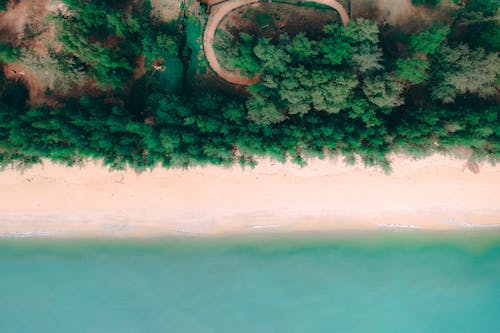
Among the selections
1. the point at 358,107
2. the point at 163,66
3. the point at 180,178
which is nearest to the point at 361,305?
the point at 358,107

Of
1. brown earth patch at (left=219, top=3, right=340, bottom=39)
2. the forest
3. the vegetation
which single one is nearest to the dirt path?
brown earth patch at (left=219, top=3, right=340, bottom=39)

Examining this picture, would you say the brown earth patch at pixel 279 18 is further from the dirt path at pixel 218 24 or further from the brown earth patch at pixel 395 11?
the brown earth patch at pixel 395 11

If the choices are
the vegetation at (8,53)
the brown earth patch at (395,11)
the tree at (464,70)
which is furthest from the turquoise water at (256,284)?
the brown earth patch at (395,11)

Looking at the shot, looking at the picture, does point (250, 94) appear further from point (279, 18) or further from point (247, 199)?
point (247, 199)

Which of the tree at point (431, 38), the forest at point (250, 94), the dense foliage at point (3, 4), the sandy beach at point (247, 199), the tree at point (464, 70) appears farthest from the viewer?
the sandy beach at point (247, 199)

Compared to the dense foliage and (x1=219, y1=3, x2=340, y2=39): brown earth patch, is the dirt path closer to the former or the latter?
(x1=219, y1=3, x2=340, y2=39): brown earth patch

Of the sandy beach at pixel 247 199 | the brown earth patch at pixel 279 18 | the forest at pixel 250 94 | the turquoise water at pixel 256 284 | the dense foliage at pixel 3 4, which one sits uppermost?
the dense foliage at pixel 3 4

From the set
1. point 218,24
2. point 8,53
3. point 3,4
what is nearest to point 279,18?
point 218,24

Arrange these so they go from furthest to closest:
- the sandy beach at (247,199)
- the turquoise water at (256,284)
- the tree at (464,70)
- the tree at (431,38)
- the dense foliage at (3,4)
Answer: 1. the turquoise water at (256,284)
2. the sandy beach at (247,199)
3. the dense foliage at (3,4)
4. the tree at (431,38)
5. the tree at (464,70)

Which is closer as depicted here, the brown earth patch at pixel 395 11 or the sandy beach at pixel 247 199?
the brown earth patch at pixel 395 11
